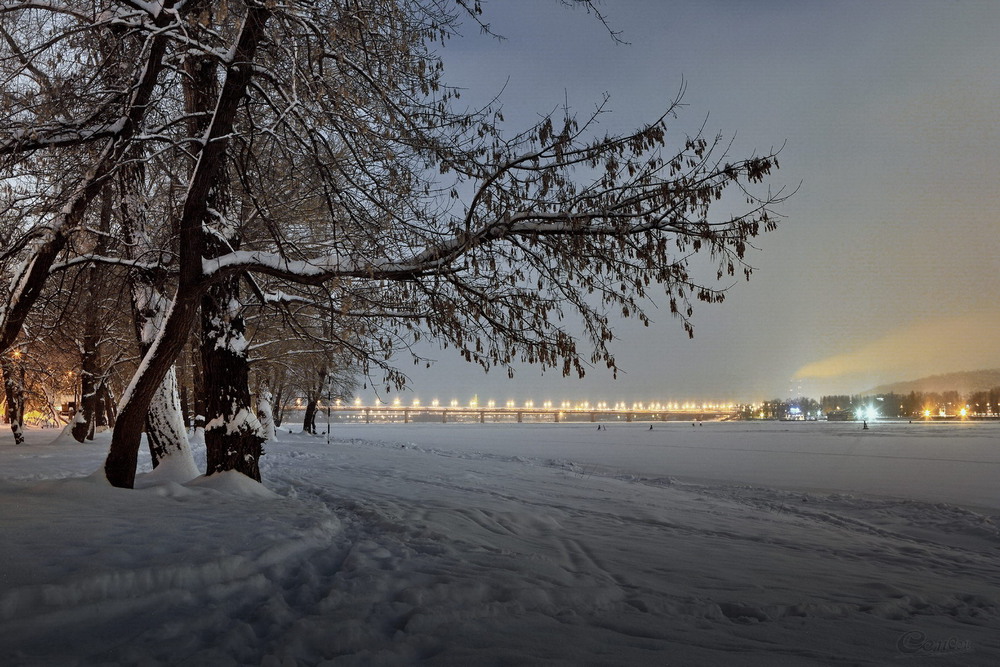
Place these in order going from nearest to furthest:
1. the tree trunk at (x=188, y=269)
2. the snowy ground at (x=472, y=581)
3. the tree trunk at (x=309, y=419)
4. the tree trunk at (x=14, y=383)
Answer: the snowy ground at (x=472, y=581), the tree trunk at (x=188, y=269), the tree trunk at (x=14, y=383), the tree trunk at (x=309, y=419)

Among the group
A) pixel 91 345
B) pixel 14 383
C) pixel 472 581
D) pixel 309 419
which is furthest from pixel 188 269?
pixel 309 419

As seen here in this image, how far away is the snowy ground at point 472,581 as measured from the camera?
3.41 meters

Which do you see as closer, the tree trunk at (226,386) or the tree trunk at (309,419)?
the tree trunk at (226,386)

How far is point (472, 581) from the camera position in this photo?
15.2 feet

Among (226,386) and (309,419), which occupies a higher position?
(226,386)

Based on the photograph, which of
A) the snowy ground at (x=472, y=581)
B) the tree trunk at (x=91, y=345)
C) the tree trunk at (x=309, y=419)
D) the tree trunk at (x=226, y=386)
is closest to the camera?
the snowy ground at (x=472, y=581)

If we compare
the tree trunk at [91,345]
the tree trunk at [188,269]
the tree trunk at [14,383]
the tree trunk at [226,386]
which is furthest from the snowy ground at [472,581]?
the tree trunk at [14,383]

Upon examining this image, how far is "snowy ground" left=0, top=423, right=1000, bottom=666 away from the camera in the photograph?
3414 millimetres

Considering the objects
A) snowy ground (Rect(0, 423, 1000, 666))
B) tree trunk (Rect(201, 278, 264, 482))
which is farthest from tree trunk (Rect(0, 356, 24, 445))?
snowy ground (Rect(0, 423, 1000, 666))

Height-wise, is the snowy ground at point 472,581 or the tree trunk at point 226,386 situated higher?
the tree trunk at point 226,386

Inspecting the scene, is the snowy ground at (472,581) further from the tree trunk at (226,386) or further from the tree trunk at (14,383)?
the tree trunk at (14,383)

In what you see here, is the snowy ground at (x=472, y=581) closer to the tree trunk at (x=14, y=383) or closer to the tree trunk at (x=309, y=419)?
the tree trunk at (x=14, y=383)

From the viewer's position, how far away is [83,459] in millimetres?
16359

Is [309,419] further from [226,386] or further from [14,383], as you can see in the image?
[226,386]
